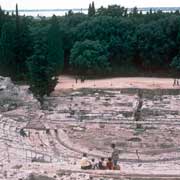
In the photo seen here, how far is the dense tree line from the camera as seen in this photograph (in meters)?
41.5

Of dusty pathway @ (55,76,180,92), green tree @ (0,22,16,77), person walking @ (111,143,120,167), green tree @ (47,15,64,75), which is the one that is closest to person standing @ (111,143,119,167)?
person walking @ (111,143,120,167)

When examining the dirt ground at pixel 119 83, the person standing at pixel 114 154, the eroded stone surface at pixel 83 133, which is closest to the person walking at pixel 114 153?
the person standing at pixel 114 154

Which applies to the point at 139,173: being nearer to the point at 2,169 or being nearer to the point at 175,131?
the point at 2,169

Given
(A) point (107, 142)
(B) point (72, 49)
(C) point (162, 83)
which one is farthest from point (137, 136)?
(B) point (72, 49)

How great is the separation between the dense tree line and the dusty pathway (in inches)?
54.5

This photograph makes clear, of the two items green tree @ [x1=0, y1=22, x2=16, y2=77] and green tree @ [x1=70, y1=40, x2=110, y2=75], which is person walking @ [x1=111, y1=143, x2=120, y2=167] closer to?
green tree @ [x1=0, y1=22, x2=16, y2=77]

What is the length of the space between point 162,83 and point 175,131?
16.4 metres

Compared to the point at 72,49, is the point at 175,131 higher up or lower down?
lower down

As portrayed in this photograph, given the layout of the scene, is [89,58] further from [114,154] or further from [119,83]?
[114,154]

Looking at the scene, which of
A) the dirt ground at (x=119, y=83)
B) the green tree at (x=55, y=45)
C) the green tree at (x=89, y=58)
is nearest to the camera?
the dirt ground at (x=119, y=83)

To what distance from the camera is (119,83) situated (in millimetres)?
40750

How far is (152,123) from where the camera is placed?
26562 millimetres

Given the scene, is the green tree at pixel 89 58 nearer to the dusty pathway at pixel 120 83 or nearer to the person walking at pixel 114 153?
the dusty pathway at pixel 120 83

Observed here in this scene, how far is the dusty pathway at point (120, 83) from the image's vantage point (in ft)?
128
